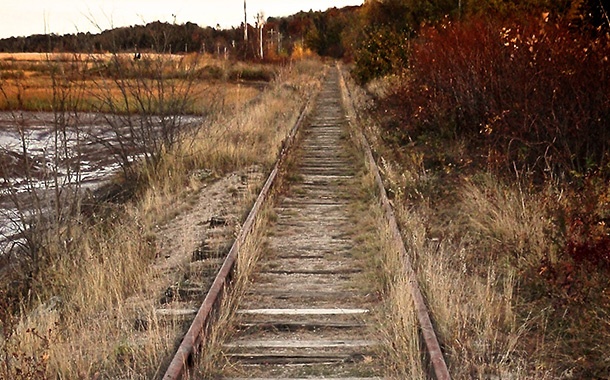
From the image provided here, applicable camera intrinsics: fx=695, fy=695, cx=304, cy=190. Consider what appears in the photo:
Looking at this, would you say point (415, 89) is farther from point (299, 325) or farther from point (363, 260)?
point (299, 325)

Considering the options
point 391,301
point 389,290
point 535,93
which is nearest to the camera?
point 391,301

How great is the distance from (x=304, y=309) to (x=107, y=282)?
1791 millimetres

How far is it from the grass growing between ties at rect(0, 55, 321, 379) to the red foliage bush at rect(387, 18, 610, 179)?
3.53 metres

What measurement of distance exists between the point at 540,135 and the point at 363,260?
10.5 ft

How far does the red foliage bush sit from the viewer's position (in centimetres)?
795

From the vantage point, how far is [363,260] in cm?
688

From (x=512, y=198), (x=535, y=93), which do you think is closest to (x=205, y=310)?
(x=512, y=198)

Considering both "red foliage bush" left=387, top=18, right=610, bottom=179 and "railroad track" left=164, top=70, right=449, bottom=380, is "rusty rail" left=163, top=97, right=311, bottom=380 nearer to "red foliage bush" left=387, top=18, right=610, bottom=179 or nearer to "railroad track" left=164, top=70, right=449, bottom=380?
"railroad track" left=164, top=70, right=449, bottom=380

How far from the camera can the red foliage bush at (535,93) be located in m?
7.95

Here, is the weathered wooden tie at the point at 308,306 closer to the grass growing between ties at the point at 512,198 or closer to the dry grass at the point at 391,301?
the dry grass at the point at 391,301

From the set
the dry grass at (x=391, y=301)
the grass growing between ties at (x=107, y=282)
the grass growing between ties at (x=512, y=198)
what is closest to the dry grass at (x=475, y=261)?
the grass growing between ties at (x=512, y=198)

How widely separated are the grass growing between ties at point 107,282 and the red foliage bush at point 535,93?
353 centimetres

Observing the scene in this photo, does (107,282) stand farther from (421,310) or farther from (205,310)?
(421,310)

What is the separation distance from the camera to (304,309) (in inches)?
218
